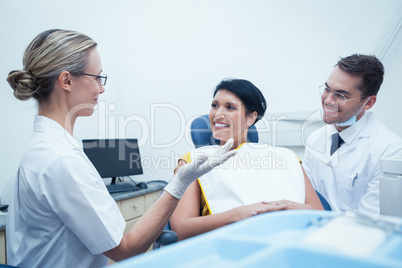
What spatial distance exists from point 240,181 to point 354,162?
76cm

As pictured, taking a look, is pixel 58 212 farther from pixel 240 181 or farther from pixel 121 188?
pixel 121 188

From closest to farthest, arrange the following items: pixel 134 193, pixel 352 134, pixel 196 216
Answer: pixel 196 216 < pixel 352 134 < pixel 134 193

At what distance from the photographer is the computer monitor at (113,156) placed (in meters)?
2.49

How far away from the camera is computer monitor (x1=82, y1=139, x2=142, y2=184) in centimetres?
249

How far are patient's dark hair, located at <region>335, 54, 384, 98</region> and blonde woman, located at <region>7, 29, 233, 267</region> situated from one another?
46.5 inches

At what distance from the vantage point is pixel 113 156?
8.58ft

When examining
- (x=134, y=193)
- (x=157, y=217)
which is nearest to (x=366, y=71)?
(x=157, y=217)

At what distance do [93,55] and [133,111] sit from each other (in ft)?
6.64

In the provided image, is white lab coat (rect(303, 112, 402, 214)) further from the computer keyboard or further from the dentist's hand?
the computer keyboard

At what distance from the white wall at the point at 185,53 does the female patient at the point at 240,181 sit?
96cm

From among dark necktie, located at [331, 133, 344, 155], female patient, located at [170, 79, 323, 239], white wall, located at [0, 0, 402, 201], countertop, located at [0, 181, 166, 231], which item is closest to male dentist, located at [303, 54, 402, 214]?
dark necktie, located at [331, 133, 344, 155]

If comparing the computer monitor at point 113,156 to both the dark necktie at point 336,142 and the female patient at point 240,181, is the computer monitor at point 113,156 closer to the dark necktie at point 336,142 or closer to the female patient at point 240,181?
the female patient at point 240,181

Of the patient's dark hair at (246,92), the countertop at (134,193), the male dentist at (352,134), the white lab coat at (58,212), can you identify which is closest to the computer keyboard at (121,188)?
the countertop at (134,193)

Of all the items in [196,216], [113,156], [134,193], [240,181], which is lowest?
[134,193]
